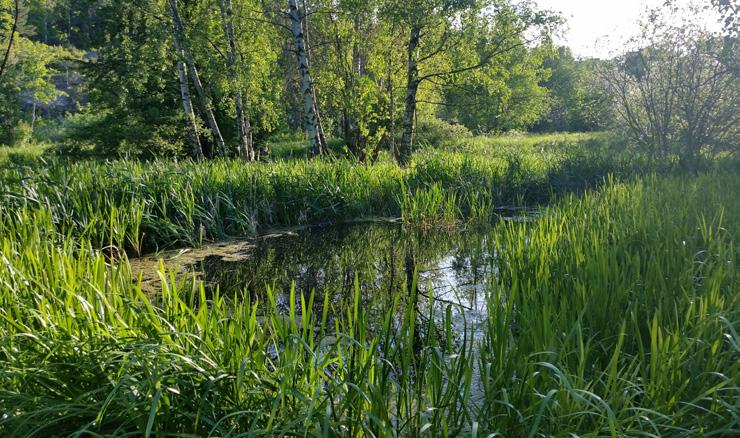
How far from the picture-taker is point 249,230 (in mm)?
6547

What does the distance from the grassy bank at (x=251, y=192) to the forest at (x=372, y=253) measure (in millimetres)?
44

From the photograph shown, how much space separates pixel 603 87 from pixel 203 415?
445 inches

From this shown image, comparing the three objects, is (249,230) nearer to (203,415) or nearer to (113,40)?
(203,415)

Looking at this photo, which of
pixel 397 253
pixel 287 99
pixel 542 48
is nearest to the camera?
pixel 397 253

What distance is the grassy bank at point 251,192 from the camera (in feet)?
17.1

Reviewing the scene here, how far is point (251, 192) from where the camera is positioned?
6.87 m

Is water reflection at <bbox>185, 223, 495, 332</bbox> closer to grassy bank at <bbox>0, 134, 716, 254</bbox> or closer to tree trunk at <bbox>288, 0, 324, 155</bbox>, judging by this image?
grassy bank at <bbox>0, 134, 716, 254</bbox>

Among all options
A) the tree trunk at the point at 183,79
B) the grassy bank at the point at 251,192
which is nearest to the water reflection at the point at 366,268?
the grassy bank at the point at 251,192

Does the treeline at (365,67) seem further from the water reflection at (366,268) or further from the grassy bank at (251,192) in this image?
the water reflection at (366,268)

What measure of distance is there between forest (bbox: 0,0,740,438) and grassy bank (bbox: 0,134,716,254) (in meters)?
0.04

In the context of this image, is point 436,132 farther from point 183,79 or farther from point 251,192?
point 251,192

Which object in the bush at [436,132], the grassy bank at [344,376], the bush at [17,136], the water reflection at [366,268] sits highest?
the bush at [17,136]

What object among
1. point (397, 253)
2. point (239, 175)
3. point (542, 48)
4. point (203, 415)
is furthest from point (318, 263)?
point (542, 48)

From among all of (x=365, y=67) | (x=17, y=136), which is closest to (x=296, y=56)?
(x=365, y=67)
